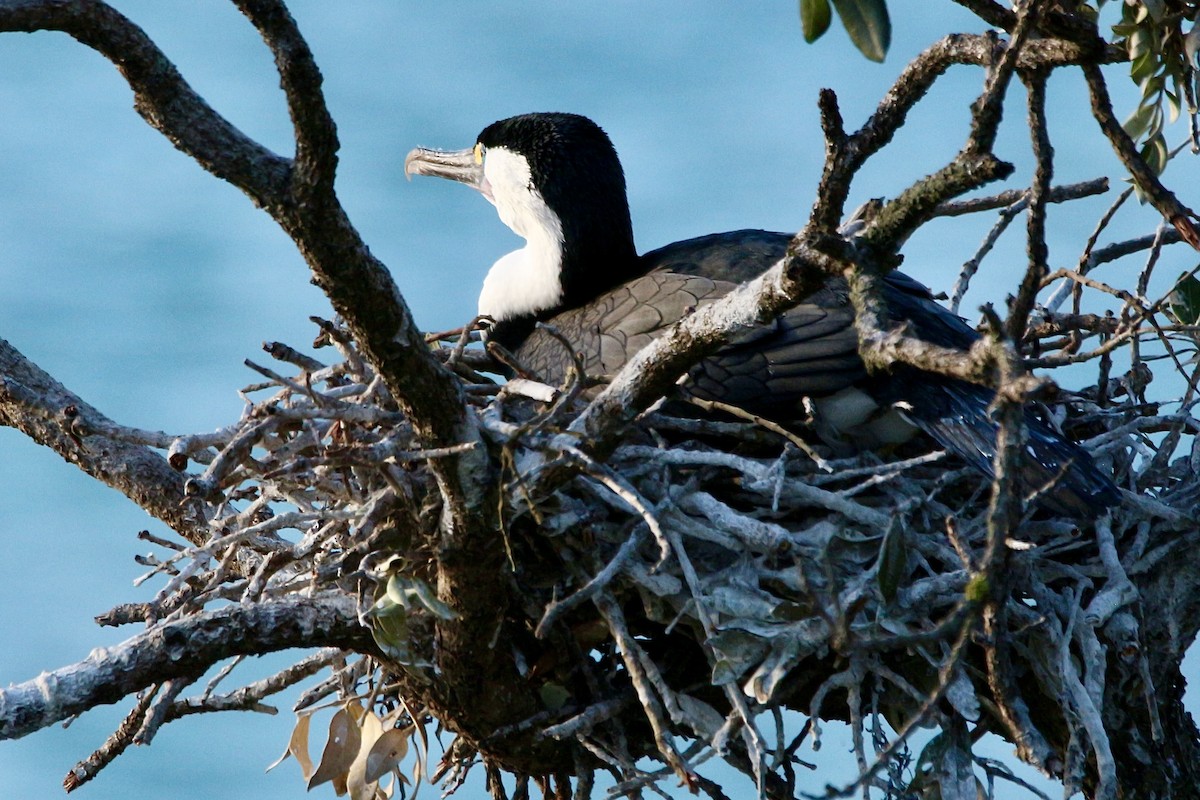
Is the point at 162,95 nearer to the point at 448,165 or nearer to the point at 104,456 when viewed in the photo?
the point at 104,456

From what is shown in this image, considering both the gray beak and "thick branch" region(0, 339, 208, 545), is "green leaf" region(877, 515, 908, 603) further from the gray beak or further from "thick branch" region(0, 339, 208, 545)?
the gray beak

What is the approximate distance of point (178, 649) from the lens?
123 inches

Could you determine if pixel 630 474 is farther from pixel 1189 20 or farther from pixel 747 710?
pixel 1189 20

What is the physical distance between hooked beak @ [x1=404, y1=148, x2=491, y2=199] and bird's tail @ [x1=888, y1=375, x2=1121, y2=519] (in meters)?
1.96

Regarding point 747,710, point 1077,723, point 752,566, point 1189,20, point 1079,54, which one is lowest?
point 1077,723

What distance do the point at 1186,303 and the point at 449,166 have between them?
8.30ft

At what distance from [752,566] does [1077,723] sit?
2.68ft

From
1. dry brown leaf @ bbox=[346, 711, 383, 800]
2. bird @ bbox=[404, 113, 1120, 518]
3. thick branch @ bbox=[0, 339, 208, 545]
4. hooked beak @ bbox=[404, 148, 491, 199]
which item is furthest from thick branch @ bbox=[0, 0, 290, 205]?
hooked beak @ bbox=[404, 148, 491, 199]

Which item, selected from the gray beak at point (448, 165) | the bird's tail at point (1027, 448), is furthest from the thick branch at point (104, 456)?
the bird's tail at point (1027, 448)

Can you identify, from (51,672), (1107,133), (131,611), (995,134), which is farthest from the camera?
(131,611)

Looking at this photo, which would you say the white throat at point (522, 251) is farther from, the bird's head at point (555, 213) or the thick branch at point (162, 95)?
the thick branch at point (162, 95)

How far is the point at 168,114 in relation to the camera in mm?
2416

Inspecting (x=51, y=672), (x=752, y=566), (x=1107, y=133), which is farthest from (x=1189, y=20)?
(x=51, y=672)

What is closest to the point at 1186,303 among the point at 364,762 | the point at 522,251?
the point at 522,251
